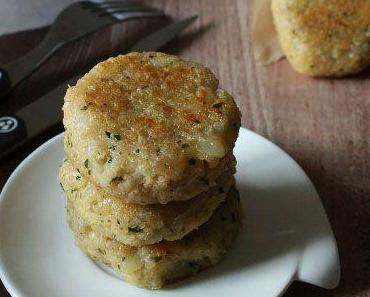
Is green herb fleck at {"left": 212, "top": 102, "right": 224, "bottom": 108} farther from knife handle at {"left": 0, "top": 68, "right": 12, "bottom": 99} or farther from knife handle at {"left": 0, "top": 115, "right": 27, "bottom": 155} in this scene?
knife handle at {"left": 0, "top": 68, "right": 12, "bottom": 99}

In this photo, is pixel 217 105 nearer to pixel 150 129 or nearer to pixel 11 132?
pixel 150 129

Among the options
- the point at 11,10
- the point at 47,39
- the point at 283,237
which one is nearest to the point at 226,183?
the point at 283,237

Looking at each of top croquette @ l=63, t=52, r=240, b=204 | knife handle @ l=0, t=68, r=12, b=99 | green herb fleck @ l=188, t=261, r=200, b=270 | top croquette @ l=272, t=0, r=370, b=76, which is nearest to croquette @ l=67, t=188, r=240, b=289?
green herb fleck @ l=188, t=261, r=200, b=270

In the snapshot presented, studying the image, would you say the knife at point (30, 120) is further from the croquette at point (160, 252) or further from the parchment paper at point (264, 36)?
the parchment paper at point (264, 36)

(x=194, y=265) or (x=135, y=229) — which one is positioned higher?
(x=135, y=229)

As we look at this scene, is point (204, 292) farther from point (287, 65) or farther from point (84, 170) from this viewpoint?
point (287, 65)

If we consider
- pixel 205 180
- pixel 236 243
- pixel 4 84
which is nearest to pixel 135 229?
pixel 205 180

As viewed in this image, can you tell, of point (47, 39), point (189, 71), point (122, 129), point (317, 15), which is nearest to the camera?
point (122, 129)
